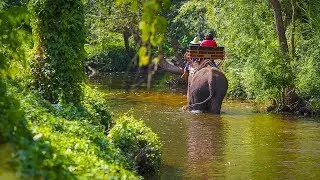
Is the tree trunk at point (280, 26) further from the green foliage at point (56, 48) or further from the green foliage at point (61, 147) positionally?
the green foliage at point (61, 147)

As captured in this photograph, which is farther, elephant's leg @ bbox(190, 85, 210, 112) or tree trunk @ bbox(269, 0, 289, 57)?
elephant's leg @ bbox(190, 85, 210, 112)

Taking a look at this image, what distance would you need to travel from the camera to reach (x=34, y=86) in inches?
556

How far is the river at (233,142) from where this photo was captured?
12.8 meters

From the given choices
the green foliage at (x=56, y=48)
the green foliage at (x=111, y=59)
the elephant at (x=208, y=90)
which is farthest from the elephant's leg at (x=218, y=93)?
the green foliage at (x=111, y=59)

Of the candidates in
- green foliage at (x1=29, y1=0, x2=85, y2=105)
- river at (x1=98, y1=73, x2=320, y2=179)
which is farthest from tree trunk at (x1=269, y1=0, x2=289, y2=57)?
green foliage at (x1=29, y1=0, x2=85, y2=105)

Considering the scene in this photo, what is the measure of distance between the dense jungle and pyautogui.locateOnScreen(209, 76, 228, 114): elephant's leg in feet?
2.24

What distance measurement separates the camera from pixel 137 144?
11.7m

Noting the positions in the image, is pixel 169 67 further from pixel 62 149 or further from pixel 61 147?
pixel 62 149

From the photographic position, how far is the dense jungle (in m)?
4.35

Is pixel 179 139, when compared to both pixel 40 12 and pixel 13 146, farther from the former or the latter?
pixel 13 146

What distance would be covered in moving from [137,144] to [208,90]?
11.7 metres

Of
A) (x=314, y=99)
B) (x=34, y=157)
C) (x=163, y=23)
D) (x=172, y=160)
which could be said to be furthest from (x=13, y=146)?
(x=314, y=99)

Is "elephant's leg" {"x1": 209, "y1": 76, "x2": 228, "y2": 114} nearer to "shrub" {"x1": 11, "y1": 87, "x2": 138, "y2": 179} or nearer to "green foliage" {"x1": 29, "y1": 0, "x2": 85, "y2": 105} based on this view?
"green foliage" {"x1": 29, "y1": 0, "x2": 85, "y2": 105}

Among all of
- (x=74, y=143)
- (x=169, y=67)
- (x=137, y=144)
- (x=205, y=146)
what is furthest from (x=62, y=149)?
(x=169, y=67)
